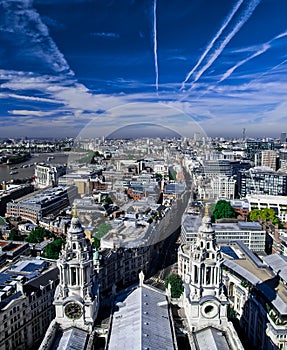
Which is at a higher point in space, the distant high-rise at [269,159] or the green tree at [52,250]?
the distant high-rise at [269,159]

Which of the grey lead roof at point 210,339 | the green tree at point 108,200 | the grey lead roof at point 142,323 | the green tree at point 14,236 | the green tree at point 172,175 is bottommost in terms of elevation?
the green tree at point 14,236

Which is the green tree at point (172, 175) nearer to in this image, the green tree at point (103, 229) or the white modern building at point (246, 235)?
the green tree at point (103, 229)

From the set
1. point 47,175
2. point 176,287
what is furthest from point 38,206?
point 176,287

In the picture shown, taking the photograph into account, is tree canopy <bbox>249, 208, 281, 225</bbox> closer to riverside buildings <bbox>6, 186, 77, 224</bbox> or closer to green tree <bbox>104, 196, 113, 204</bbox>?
riverside buildings <bbox>6, 186, 77, 224</bbox>

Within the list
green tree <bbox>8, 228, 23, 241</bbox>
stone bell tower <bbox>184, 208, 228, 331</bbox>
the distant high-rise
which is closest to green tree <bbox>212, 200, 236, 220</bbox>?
green tree <bbox>8, 228, 23, 241</bbox>

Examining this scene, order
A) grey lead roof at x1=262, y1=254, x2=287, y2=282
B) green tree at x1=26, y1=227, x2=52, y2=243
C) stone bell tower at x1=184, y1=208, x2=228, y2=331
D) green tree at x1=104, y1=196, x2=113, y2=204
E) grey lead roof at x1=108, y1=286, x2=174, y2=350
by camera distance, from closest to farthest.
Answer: grey lead roof at x1=108, y1=286, x2=174, y2=350, stone bell tower at x1=184, y1=208, x2=228, y2=331, green tree at x1=104, y1=196, x2=113, y2=204, grey lead roof at x1=262, y1=254, x2=287, y2=282, green tree at x1=26, y1=227, x2=52, y2=243

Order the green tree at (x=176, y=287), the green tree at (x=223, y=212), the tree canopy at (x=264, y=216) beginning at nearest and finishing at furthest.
A: the green tree at (x=176, y=287) → the tree canopy at (x=264, y=216) → the green tree at (x=223, y=212)

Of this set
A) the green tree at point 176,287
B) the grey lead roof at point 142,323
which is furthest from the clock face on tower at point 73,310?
the green tree at point 176,287

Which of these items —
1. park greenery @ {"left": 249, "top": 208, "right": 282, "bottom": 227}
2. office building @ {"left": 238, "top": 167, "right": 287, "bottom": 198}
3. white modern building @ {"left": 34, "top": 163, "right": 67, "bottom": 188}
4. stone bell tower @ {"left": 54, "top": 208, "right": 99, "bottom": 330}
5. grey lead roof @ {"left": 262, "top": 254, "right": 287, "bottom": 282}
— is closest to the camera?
stone bell tower @ {"left": 54, "top": 208, "right": 99, "bottom": 330}
